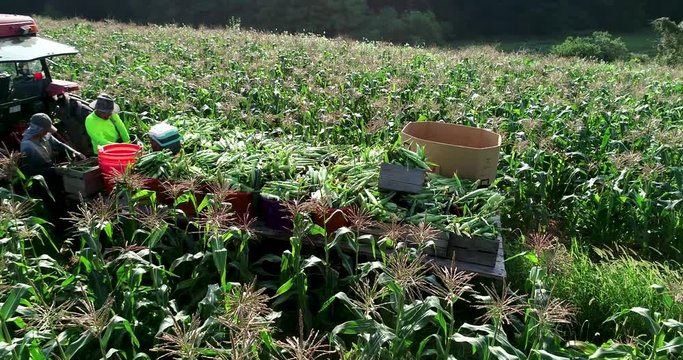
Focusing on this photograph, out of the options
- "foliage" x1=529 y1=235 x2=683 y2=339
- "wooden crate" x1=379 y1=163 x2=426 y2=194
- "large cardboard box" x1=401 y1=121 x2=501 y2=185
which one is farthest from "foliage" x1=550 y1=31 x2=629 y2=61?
"wooden crate" x1=379 y1=163 x2=426 y2=194

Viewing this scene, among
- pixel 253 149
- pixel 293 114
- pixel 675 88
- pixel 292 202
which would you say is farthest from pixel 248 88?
pixel 675 88

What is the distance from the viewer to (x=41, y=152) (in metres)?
5.82

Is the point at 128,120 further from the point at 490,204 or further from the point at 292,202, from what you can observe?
the point at 490,204

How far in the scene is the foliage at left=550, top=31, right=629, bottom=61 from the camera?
28.4m

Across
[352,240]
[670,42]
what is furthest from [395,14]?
[352,240]

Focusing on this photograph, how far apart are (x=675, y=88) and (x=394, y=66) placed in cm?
601

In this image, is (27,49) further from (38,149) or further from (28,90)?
(38,149)

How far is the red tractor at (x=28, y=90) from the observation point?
662cm

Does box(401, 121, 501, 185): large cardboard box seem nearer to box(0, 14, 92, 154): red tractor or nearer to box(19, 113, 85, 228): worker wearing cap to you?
box(19, 113, 85, 228): worker wearing cap

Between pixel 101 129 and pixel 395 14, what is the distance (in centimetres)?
4029

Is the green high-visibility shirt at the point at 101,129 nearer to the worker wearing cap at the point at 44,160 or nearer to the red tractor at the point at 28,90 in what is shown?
the worker wearing cap at the point at 44,160

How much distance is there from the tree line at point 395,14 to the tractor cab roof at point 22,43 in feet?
101

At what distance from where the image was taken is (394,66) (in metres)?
13.5

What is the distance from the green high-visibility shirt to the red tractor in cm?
77
